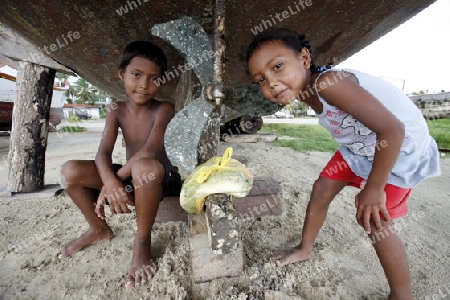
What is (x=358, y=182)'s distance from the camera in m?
1.42

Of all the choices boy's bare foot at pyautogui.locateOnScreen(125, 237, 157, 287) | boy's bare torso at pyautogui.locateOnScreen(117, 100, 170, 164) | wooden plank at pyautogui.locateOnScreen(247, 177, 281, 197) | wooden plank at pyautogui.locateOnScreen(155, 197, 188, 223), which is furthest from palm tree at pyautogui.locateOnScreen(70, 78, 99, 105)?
boy's bare foot at pyautogui.locateOnScreen(125, 237, 157, 287)

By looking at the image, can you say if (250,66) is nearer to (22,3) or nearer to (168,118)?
(168,118)

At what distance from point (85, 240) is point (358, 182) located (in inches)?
67.7

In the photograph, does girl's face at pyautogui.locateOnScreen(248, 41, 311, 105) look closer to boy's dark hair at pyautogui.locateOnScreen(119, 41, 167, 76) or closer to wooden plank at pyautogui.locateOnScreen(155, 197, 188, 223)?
boy's dark hair at pyautogui.locateOnScreen(119, 41, 167, 76)

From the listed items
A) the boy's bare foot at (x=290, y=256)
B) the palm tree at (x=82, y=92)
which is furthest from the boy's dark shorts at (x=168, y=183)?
the palm tree at (x=82, y=92)

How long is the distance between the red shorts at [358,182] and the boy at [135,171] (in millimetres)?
967

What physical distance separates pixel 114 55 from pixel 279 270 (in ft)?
6.56

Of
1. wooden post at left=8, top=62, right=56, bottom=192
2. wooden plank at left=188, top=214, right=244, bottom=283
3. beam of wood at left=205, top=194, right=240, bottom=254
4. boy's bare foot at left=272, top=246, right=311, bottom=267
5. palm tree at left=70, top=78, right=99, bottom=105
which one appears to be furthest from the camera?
palm tree at left=70, top=78, right=99, bottom=105

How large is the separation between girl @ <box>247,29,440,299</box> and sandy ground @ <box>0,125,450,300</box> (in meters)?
0.33

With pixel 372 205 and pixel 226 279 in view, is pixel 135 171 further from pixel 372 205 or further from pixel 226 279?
pixel 372 205

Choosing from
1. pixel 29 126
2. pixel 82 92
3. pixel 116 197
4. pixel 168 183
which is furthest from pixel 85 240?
pixel 82 92

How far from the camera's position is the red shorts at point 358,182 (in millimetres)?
1176

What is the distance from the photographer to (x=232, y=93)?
165 centimetres

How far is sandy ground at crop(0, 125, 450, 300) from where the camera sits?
1.23 meters
